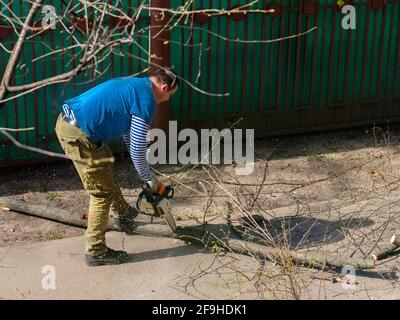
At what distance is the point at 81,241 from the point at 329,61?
3529 mm

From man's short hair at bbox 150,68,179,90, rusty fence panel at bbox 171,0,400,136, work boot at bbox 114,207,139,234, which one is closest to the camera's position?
man's short hair at bbox 150,68,179,90

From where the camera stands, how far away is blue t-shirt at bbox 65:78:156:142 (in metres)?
4.88

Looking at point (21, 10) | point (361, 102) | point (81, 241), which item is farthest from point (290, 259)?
point (361, 102)

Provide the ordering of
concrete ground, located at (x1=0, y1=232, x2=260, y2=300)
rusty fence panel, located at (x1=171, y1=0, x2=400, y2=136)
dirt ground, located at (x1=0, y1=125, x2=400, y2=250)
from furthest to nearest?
rusty fence panel, located at (x1=171, y1=0, x2=400, y2=136) → dirt ground, located at (x1=0, y1=125, x2=400, y2=250) → concrete ground, located at (x1=0, y1=232, x2=260, y2=300)

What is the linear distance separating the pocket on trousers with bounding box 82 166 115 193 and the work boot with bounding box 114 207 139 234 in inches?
20.1

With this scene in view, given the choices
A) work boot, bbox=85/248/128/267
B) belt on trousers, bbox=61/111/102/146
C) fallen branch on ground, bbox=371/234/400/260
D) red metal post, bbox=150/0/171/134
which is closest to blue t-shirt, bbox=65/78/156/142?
belt on trousers, bbox=61/111/102/146

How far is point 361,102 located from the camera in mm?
7965

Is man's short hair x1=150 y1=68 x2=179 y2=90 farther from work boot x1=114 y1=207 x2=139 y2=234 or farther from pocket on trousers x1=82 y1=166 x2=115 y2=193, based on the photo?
work boot x1=114 y1=207 x2=139 y2=234

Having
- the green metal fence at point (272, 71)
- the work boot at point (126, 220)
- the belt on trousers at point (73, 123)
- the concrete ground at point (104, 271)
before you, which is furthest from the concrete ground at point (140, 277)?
the green metal fence at point (272, 71)

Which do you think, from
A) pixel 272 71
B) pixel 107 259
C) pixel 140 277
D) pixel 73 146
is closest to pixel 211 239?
pixel 140 277

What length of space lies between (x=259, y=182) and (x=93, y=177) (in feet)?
6.85

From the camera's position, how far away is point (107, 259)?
5.11 metres
